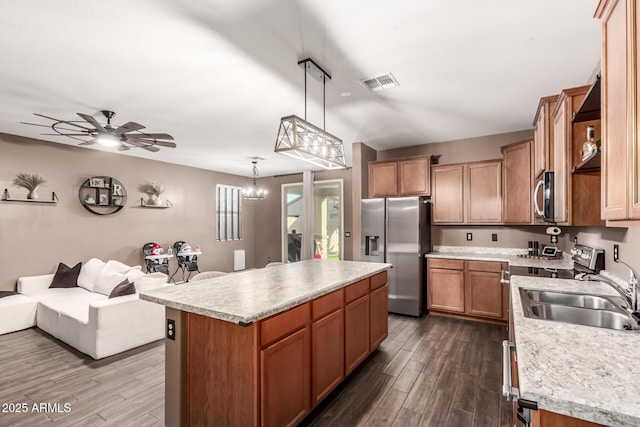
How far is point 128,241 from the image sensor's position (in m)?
5.50

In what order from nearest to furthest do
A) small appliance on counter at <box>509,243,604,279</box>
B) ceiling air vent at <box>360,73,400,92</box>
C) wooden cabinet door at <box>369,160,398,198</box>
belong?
small appliance on counter at <box>509,243,604,279</box> < ceiling air vent at <box>360,73,400,92</box> < wooden cabinet door at <box>369,160,398,198</box>

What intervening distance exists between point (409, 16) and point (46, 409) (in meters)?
3.73

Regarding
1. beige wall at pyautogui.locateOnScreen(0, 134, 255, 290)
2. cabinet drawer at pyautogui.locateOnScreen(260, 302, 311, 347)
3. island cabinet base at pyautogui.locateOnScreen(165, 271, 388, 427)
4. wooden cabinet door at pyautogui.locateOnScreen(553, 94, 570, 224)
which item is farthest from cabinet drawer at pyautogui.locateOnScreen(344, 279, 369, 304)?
beige wall at pyautogui.locateOnScreen(0, 134, 255, 290)

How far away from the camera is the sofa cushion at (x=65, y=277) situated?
4.45 meters

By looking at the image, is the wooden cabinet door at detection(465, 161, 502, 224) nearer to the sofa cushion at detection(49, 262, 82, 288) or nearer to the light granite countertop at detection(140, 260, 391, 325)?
the light granite countertop at detection(140, 260, 391, 325)

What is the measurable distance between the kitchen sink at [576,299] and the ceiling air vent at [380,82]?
2002 millimetres

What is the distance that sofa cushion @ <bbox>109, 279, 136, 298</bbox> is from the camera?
323 centimetres

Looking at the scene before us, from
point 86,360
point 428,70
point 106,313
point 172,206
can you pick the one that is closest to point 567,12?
point 428,70

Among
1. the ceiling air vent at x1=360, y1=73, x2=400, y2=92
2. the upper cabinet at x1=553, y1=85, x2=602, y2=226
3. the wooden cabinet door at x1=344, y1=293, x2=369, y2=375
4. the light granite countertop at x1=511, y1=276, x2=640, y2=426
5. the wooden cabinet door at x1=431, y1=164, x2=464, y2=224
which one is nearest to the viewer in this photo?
the light granite countertop at x1=511, y1=276, x2=640, y2=426

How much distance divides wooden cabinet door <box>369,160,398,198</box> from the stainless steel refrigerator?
0.32 meters

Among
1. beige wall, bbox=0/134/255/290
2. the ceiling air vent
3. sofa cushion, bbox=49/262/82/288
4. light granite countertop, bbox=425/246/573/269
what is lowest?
sofa cushion, bbox=49/262/82/288

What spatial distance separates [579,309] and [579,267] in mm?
1311

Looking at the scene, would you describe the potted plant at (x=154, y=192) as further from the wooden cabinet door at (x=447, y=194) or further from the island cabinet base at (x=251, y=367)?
the wooden cabinet door at (x=447, y=194)

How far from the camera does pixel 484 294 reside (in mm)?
3951
